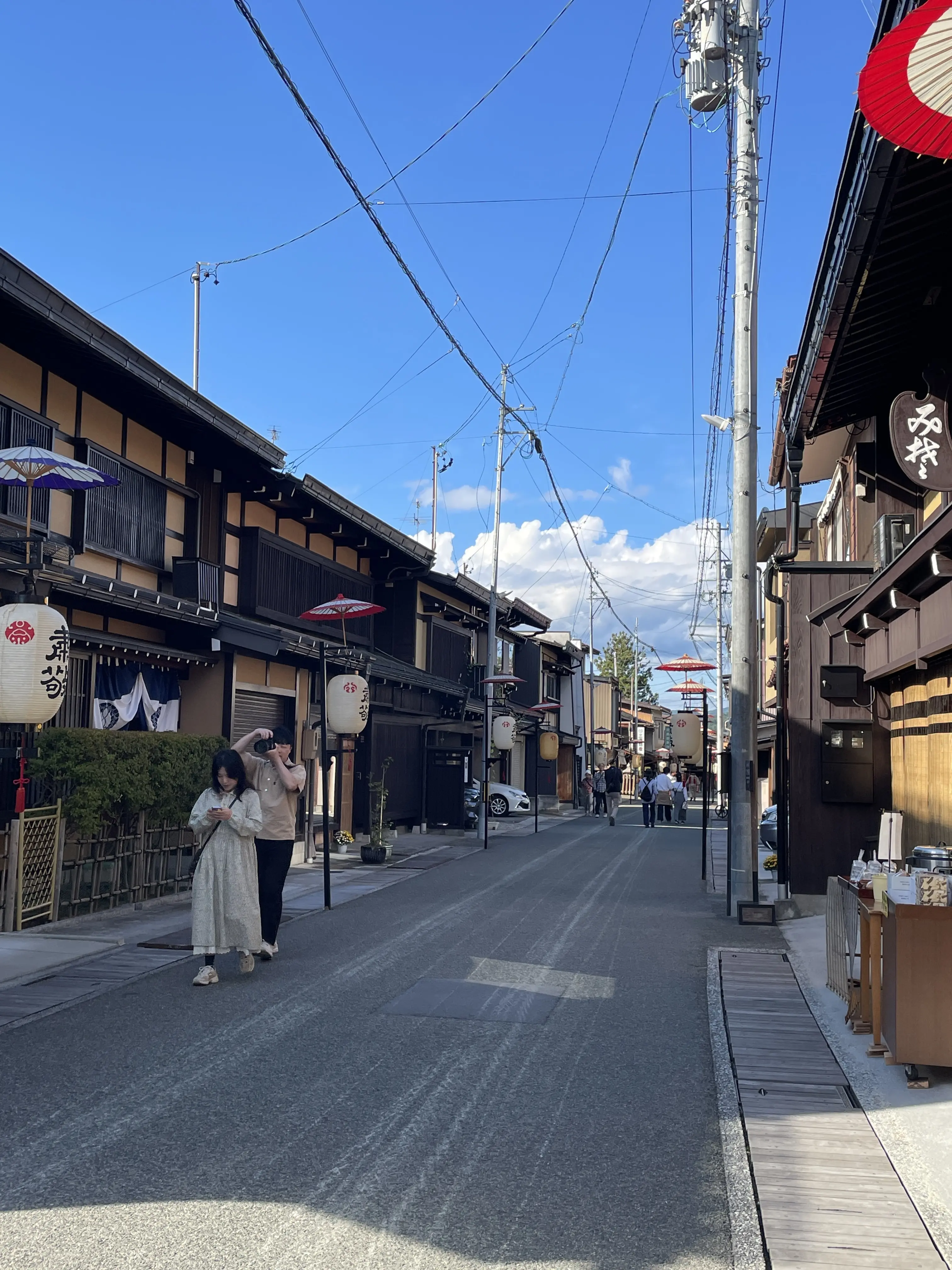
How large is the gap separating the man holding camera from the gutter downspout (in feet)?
22.4

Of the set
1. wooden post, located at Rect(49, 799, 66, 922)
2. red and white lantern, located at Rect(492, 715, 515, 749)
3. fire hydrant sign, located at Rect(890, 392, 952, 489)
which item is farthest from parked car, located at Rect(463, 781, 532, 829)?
fire hydrant sign, located at Rect(890, 392, 952, 489)

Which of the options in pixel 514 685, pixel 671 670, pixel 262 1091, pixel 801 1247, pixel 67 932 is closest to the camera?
pixel 801 1247

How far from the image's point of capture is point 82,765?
1172 cm

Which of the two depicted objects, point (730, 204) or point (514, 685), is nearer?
point (730, 204)

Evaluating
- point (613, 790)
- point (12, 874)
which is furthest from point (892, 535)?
point (613, 790)

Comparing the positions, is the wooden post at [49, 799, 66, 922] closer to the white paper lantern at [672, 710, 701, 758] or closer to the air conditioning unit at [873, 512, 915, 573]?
the air conditioning unit at [873, 512, 915, 573]

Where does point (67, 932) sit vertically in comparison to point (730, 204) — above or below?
below

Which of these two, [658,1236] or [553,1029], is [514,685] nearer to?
[553,1029]

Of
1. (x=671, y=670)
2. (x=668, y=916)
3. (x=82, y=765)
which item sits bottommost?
(x=668, y=916)

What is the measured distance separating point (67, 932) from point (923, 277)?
9.98m

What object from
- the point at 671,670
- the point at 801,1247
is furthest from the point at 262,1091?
the point at 671,670

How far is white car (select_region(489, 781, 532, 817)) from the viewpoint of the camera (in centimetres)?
3809

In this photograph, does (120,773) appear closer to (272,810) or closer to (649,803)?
(272,810)

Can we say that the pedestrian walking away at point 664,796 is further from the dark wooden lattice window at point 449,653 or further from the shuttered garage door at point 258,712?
the shuttered garage door at point 258,712
